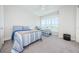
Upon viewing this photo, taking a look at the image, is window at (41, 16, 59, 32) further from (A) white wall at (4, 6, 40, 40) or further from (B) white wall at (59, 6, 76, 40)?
(B) white wall at (59, 6, 76, 40)

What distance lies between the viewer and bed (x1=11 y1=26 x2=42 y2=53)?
1.73m

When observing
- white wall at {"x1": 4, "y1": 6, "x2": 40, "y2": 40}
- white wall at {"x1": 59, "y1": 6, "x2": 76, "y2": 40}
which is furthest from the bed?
white wall at {"x1": 59, "y1": 6, "x2": 76, "y2": 40}

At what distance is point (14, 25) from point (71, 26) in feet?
6.05

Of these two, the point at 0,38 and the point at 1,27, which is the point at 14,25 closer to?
the point at 1,27

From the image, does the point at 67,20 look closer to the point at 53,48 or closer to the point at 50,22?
the point at 50,22

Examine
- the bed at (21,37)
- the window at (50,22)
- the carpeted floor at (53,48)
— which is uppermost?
the window at (50,22)

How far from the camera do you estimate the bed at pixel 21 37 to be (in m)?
1.73

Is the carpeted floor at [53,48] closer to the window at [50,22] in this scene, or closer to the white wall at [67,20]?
the white wall at [67,20]

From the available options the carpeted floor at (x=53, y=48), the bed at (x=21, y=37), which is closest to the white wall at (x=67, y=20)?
the carpeted floor at (x=53, y=48)

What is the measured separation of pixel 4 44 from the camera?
8.11 feet
